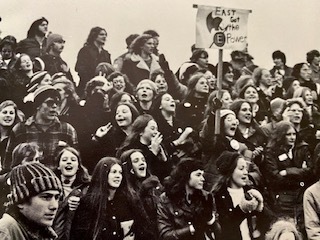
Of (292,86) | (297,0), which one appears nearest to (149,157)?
(292,86)

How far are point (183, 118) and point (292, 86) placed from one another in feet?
1.00

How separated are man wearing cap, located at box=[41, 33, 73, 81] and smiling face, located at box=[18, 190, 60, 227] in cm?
27

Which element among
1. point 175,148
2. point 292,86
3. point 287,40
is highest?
point 287,40

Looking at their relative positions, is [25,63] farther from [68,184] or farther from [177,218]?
[177,218]

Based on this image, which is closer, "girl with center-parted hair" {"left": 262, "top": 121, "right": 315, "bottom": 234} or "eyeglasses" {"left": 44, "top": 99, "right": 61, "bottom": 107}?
"eyeglasses" {"left": 44, "top": 99, "right": 61, "bottom": 107}

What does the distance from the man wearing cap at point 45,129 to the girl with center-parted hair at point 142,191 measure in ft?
0.44

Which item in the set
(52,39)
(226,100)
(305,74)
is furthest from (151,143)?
(305,74)

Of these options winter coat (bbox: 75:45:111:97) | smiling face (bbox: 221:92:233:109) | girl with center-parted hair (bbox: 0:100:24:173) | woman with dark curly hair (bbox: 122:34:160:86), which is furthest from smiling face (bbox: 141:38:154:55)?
girl with center-parted hair (bbox: 0:100:24:173)

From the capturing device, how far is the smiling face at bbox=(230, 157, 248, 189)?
1.28m

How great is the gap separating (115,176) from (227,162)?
273mm

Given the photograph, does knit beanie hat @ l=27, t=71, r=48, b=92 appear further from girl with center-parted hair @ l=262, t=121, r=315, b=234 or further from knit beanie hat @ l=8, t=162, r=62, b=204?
girl with center-parted hair @ l=262, t=121, r=315, b=234

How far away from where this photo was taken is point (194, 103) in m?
1.26

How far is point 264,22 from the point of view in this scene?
51.3 inches

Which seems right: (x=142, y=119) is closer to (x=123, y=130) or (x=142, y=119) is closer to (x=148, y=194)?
(x=123, y=130)
